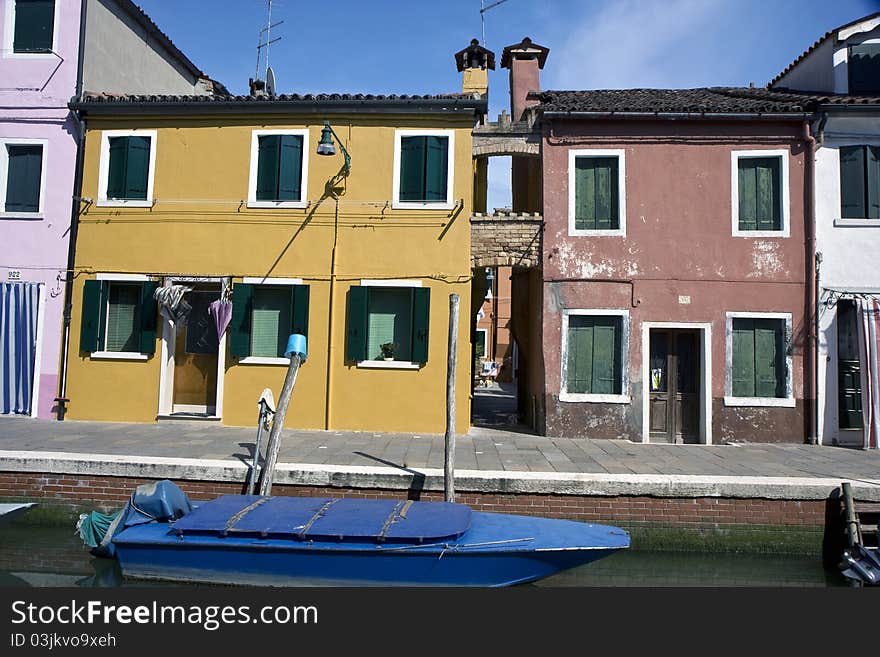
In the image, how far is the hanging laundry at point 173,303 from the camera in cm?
1170

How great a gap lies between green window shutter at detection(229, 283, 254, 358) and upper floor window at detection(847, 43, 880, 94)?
1263cm

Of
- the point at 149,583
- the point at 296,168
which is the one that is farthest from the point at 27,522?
the point at 296,168

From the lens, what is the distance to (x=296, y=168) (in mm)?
12117

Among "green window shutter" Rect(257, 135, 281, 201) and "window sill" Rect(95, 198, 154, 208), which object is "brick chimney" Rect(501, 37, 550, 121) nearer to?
"green window shutter" Rect(257, 135, 281, 201)

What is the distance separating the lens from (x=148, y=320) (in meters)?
12.0

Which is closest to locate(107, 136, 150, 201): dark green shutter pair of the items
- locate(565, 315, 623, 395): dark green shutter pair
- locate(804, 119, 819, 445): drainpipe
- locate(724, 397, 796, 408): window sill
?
locate(565, 315, 623, 395): dark green shutter pair

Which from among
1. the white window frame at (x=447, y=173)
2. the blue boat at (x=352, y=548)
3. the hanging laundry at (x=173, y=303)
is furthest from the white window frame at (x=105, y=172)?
the blue boat at (x=352, y=548)

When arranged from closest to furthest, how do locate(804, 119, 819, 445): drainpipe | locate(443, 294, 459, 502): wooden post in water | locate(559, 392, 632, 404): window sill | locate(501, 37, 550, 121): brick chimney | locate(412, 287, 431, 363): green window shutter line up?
1. locate(443, 294, 459, 502): wooden post in water
2. locate(804, 119, 819, 445): drainpipe
3. locate(559, 392, 632, 404): window sill
4. locate(412, 287, 431, 363): green window shutter
5. locate(501, 37, 550, 121): brick chimney

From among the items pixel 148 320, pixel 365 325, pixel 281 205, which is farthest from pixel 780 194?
pixel 148 320

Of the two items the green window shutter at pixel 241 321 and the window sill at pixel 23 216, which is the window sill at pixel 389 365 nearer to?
the green window shutter at pixel 241 321

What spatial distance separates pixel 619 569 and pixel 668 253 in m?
6.43

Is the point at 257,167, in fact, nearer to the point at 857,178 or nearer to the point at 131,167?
the point at 131,167

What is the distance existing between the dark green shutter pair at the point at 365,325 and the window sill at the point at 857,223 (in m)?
7.75

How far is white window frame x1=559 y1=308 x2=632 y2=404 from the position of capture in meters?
11.5
